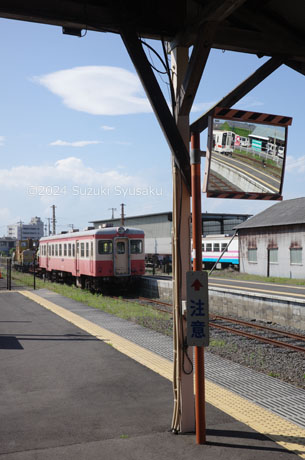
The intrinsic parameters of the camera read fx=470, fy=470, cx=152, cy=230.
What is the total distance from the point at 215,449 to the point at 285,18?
16.6 ft

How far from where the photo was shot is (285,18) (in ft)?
18.6

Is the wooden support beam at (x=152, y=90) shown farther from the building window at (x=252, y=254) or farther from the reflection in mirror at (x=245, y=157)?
the building window at (x=252, y=254)

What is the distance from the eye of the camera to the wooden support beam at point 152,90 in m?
5.22

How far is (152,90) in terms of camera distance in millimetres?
5227

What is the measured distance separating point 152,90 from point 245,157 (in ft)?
4.28

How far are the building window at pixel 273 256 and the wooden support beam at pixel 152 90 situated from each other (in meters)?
27.0

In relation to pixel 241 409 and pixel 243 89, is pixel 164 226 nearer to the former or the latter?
pixel 241 409

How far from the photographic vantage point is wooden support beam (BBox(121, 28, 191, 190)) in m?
5.22

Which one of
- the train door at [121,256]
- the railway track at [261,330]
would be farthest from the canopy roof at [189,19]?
the train door at [121,256]

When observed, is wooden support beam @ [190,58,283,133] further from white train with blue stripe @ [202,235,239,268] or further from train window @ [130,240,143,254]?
white train with blue stripe @ [202,235,239,268]

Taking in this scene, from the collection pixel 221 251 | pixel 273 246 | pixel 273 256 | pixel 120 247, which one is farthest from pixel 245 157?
pixel 221 251

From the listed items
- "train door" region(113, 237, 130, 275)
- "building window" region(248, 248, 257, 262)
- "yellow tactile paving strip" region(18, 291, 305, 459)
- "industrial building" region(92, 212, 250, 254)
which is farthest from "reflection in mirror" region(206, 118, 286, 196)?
"industrial building" region(92, 212, 250, 254)

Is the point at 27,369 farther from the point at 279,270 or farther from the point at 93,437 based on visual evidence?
the point at 279,270

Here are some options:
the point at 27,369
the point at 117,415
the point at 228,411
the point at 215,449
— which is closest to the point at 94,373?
the point at 27,369
